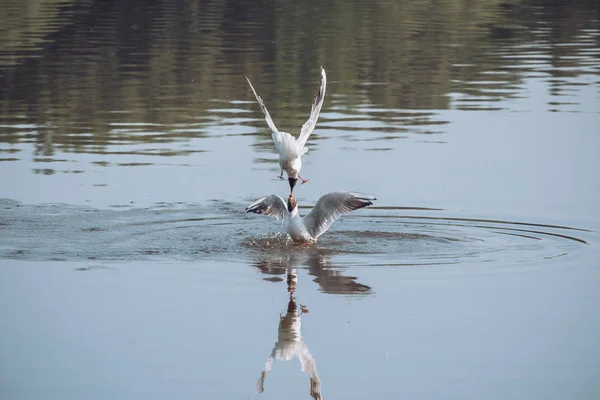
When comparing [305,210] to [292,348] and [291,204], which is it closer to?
[291,204]

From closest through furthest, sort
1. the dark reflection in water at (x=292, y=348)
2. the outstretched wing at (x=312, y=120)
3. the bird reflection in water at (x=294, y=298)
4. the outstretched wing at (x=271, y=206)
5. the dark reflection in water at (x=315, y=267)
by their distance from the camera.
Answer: the dark reflection in water at (x=292, y=348)
the bird reflection in water at (x=294, y=298)
the dark reflection in water at (x=315, y=267)
the outstretched wing at (x=312, y=120)
the outstretched wing at (x=271, y=206)

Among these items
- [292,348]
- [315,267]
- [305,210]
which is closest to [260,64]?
[305,210]

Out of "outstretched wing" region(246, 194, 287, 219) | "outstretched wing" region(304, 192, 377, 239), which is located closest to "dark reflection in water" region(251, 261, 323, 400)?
"outstretched wing" region(304, 192, 377, 239)

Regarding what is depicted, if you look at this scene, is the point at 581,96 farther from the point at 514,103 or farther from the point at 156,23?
the point at 156,23

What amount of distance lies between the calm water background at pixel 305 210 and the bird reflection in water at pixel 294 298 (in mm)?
26

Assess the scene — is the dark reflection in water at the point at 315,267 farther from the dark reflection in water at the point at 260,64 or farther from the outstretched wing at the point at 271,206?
the dark reflection in water at the point at 260,64

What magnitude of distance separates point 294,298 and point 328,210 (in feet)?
8.23

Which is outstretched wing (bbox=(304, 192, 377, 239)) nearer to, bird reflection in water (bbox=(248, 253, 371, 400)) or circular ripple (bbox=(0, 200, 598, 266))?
circular ripple (bbox=(0, 200, 598, 266))

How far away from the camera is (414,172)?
17812 mm

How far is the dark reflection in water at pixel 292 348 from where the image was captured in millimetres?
9070

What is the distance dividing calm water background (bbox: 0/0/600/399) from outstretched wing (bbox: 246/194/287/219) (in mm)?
314

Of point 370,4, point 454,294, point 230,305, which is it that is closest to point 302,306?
point 230,305

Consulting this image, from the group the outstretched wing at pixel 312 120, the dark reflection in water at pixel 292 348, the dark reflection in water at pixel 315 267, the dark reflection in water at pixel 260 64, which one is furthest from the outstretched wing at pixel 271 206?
the dark reflection in water at pixel 260 64

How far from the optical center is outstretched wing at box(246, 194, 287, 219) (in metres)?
13.9
